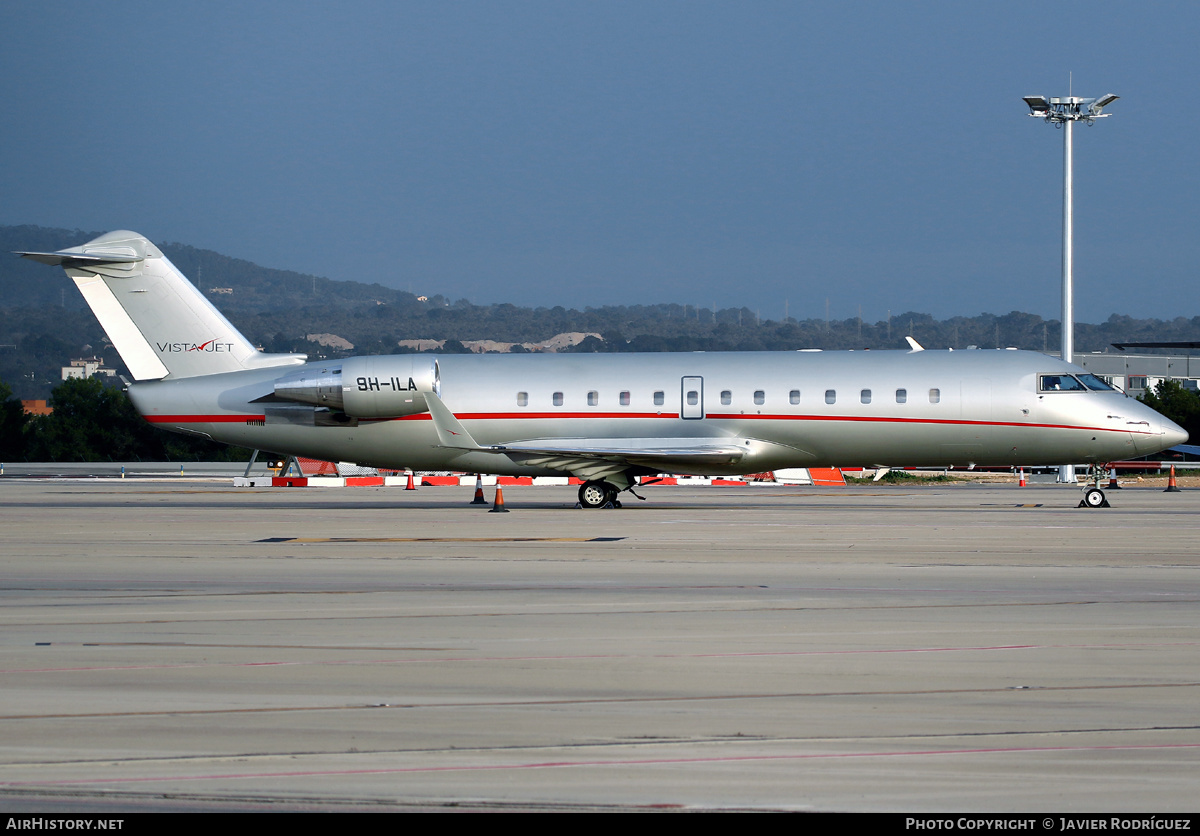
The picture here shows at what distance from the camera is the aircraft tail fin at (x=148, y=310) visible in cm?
2892

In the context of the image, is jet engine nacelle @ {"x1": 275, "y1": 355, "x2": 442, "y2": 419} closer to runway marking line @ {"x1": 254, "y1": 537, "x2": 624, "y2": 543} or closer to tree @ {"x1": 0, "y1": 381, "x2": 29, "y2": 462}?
runway marking line @ {"x1": 254, "y1": 537, "x2": 624, "y2": 543}

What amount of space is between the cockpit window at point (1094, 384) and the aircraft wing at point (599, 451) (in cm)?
793

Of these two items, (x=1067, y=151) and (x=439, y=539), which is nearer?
(x=439, y=539)

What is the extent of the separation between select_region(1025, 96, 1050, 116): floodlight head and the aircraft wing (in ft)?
114

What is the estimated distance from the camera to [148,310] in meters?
29.0

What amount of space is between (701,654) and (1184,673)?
11.5ft

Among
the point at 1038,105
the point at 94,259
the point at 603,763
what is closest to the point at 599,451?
the point at 94,259

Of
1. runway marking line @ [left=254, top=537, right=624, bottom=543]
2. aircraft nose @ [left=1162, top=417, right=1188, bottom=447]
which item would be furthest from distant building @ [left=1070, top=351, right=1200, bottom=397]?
runway marking line @ [left=254, top=537, right=624, bottom=543]

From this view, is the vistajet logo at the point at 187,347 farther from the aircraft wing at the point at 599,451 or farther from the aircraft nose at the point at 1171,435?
the aircraft nose at the point at 1171,435

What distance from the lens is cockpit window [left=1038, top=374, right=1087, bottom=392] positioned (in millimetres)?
26906

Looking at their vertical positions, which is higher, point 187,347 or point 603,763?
point 187,347

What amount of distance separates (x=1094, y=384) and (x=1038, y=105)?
1253 inches

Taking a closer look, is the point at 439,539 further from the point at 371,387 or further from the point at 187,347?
the point at 187,347
